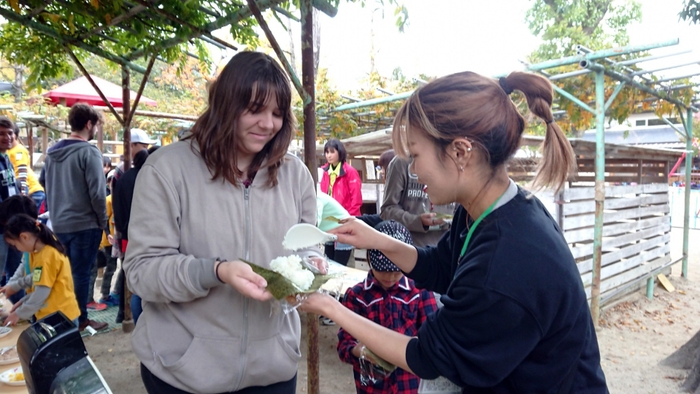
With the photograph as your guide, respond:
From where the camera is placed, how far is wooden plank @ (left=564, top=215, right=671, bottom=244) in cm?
573

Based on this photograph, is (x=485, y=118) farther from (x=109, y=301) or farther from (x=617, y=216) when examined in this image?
(x=617, y=216)

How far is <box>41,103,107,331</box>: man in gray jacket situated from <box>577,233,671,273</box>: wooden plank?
5.51 meters

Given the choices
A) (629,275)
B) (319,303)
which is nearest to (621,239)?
(629,275)

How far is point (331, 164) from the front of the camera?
237 inches

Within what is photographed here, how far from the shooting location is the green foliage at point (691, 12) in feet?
13.4

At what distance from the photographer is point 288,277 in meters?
1.38

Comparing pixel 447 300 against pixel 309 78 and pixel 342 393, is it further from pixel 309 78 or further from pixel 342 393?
pixel 342 393

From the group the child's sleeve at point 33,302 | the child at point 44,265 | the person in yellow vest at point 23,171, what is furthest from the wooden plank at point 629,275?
the person in yellow vest at point 23,171

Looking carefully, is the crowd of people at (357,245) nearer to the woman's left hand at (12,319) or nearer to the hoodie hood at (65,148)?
the woman's left hand at (12,319)

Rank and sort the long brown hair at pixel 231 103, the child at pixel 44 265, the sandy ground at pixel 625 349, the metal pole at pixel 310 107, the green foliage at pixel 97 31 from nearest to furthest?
1. the long brown hair at pixel 231 103
2. the metal pole at pixel 310 107
3. the green foliage at pixel 97 31
4. the child at pixel 44 265
5. the sandy ground at pixel 625 349

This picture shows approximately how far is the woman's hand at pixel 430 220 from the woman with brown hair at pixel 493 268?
84.9 inches

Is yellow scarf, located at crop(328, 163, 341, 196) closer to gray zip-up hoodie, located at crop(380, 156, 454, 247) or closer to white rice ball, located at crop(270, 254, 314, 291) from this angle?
gray zip-up hoodie, located at crop(380, 156, 454, 247)

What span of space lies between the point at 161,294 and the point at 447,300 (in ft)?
2.80

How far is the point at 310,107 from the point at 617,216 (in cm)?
580
